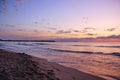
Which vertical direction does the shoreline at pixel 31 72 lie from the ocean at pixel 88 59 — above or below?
above

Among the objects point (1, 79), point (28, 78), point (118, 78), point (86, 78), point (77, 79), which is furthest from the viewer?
point (118, 78)

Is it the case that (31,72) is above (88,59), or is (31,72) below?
above

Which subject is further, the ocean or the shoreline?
the ocean

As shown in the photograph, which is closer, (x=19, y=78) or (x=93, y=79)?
(x=19, y=78)

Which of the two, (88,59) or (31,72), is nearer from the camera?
(31,72)

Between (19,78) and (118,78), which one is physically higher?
(19,78)

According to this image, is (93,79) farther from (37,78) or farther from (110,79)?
(37,78)

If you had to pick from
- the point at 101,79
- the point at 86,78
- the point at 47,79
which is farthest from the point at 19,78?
the point at 101,79

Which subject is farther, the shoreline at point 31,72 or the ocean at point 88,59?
the ocean at point 88,59

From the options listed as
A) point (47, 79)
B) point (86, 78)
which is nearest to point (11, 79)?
point (47, 79)

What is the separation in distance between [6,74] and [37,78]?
1.04m

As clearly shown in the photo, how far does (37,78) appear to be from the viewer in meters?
4.83

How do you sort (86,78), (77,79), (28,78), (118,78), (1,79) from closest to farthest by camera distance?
(1,79) → (28,78) → (77,79) → (86,78) → (118,78)

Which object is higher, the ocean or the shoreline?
the shoreline
